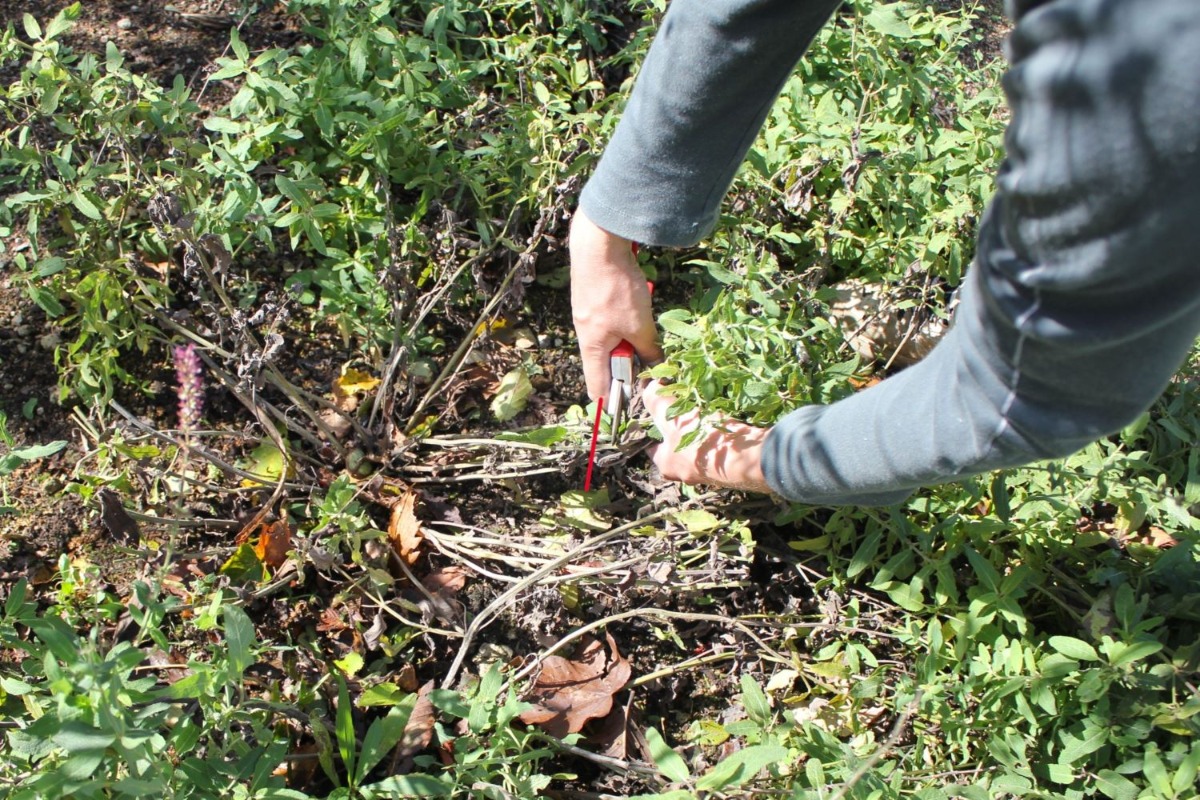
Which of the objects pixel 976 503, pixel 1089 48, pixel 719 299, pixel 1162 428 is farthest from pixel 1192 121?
pixel 1162 428

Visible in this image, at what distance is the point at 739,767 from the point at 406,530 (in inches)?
41.9

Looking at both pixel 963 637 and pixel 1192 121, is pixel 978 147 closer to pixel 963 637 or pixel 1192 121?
pixel 963 637

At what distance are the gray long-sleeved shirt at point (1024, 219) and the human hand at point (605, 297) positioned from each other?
0.26 ft

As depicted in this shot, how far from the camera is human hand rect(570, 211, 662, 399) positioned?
6.70 feet

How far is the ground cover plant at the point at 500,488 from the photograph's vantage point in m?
2.05

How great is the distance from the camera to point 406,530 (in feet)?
8.18

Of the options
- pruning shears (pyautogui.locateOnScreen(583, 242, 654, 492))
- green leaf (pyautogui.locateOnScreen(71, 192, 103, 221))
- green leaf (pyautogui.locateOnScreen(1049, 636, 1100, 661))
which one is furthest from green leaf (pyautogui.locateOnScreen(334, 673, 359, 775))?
green leaf (pyautogui.locateOnScreen(1049, 636, 1100, 661))

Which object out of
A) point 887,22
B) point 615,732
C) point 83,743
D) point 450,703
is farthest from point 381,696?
point 887,22

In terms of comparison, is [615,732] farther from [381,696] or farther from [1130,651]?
[1130,651]

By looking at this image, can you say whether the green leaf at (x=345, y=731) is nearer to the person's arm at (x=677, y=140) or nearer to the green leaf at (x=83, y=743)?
the green leaf at (x=83, y=743)

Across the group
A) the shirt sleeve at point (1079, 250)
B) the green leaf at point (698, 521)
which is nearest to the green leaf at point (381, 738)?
the green leaf at point (698, 521)

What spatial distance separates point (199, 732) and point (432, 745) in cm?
55

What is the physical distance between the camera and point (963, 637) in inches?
83.4

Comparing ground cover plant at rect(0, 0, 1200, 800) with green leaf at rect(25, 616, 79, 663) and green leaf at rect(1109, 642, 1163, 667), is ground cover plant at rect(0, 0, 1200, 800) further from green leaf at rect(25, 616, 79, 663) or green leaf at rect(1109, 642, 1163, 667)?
green leaf at rect(25, 616, 79, 663)
